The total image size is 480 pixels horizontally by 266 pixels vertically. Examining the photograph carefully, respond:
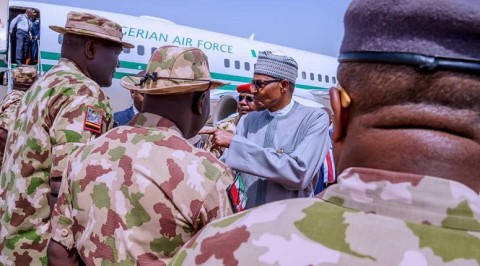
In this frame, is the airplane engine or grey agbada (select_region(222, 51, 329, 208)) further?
the airplane engine

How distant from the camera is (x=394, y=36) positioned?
1060mm

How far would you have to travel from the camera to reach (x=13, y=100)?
5812 mm

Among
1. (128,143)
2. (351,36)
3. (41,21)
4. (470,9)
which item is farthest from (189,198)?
(41,21)

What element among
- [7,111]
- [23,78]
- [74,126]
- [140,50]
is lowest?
[140,50]

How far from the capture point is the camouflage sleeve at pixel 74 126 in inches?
120

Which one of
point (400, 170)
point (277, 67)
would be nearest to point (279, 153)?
point (277, 67)

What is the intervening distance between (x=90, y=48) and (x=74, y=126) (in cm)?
69

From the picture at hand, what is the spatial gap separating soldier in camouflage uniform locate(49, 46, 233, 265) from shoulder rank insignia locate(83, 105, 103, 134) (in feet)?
Answer: 2.18

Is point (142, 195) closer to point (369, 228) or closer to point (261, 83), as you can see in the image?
point (369, 228)

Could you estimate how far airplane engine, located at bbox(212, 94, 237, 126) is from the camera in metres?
10.6

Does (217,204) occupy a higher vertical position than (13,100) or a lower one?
higher

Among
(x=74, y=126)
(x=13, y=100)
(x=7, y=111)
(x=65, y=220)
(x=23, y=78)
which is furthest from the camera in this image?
(x=23, y=78)

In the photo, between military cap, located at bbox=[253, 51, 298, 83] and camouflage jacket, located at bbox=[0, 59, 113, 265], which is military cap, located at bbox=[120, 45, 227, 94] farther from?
military cap, located at bbox=[253, 51, 298, 83]

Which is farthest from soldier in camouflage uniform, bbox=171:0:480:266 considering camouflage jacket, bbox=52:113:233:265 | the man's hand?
the man's hand
